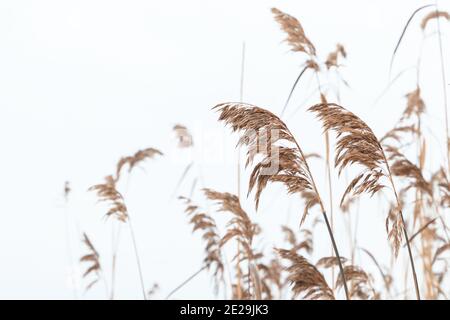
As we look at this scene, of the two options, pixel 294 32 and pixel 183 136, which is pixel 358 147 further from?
pixel 183 136

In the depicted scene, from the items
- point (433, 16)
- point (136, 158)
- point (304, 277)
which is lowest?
point (304, 277)

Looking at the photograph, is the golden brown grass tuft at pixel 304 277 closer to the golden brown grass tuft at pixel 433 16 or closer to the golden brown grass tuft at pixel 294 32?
the golden brown grass tuft at pixel 294 32

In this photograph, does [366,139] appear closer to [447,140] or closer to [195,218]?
[447,140]

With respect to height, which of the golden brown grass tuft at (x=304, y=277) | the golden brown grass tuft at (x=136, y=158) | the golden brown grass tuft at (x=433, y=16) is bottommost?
the golden brown grass tuft at (x=304, y=277)

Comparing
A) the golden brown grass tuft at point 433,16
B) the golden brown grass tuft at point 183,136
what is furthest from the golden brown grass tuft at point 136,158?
the golden brown grass tuft at point 433,16

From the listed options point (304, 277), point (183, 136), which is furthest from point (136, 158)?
point (304, 277)

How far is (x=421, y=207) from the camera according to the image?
4422mm

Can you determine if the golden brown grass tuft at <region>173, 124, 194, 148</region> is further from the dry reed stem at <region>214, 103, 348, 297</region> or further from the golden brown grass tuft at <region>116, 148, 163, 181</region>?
the dry reed stem at <region>214, 103, 348, 297</region>

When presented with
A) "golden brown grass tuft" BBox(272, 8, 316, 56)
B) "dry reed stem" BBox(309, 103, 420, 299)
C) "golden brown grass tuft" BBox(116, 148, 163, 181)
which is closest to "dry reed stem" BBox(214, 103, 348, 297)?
"dry reed stem" BBox(309, 103, 420, 299)

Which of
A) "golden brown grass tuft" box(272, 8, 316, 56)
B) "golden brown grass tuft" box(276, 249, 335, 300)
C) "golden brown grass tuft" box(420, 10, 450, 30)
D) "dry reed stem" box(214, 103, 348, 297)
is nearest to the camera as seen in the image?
"dry reed stem" box(214, 103, 348, 297)

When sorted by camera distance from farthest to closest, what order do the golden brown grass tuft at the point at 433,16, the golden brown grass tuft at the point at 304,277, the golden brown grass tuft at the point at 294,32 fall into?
1. the golden brown grass tuft at the point at 433,16
2. the golden brown grass tuft at the point at 294,32
3. the golden brown grass tuft at the point at 304,277

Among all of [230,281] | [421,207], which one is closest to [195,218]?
[230,281]

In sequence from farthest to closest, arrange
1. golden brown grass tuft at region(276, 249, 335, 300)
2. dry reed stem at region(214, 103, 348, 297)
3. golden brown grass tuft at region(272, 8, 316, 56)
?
1. golden brown grass tuft at region(272, 8, 316, 56)
2. golden brown grass tuft at region(276, 249, 335, 300)
3. dry reed stem at region(214, 103, 348, 297)
